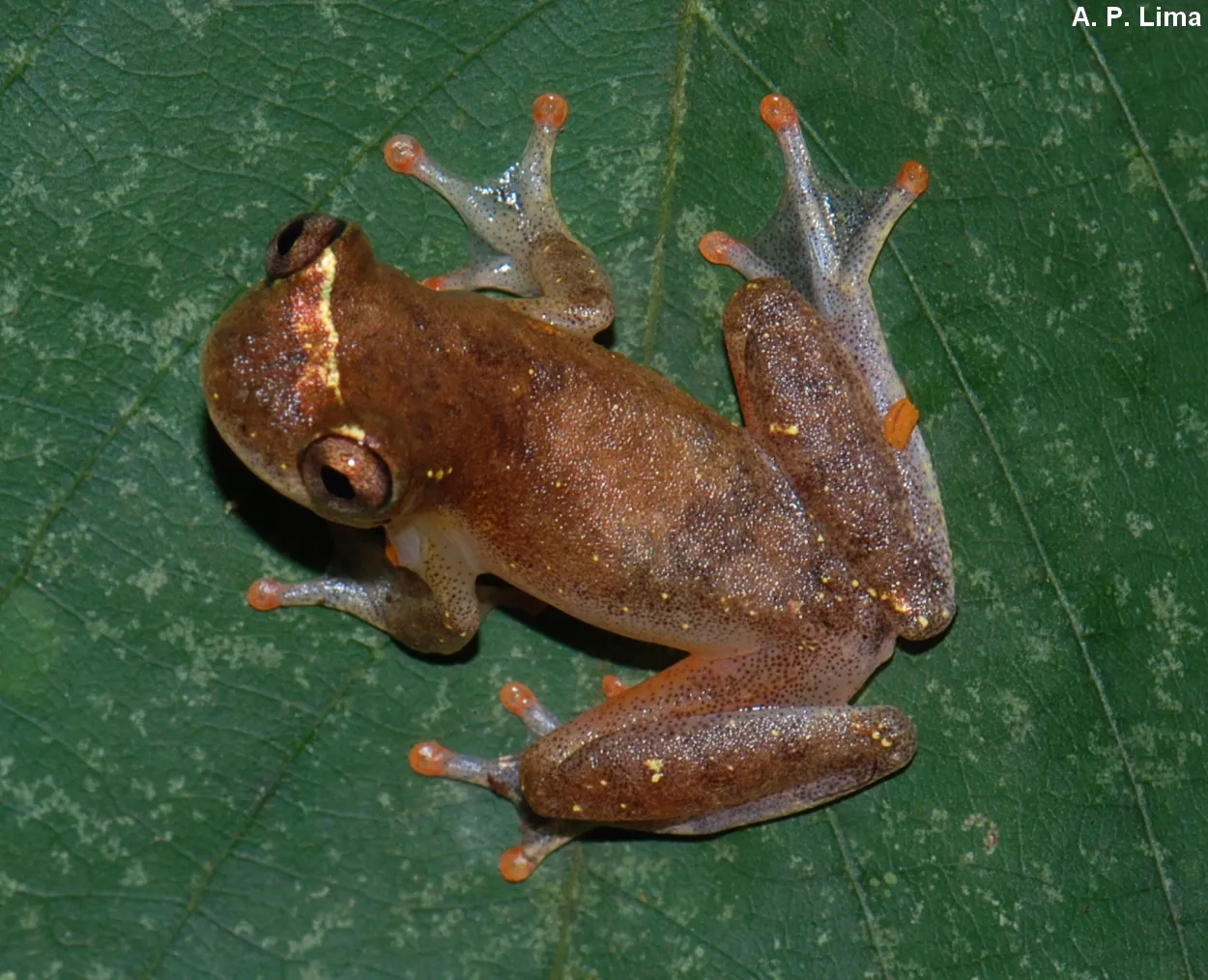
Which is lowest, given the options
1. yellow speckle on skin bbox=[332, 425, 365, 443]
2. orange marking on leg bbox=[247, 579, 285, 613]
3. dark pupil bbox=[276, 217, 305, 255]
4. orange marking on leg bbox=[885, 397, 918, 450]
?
orange marking on leg bbox=[247, 579, 285, 613]

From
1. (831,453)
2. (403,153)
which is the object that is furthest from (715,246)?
(403,153)

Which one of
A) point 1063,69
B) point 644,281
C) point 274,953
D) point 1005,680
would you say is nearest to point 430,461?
point 644,281

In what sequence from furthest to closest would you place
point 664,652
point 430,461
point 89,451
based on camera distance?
point 664,652, point 89,451, point 430,461

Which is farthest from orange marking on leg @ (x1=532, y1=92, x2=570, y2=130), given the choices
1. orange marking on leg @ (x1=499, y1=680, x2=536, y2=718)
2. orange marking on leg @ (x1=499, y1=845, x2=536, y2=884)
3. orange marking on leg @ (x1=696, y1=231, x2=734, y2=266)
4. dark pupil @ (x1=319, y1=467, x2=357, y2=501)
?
orange marking on leg @ (x1=499, y1=845, x2=536, y2=884)

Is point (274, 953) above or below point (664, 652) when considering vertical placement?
below

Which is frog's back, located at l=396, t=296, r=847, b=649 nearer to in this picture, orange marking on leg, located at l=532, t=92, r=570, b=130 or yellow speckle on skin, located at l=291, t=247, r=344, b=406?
yellow speckle on skin, located at l=291, t=247, r=344, b=406

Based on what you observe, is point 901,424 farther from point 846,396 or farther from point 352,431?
point 352,431

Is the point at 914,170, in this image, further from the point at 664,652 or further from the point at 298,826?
the point at 298,826
